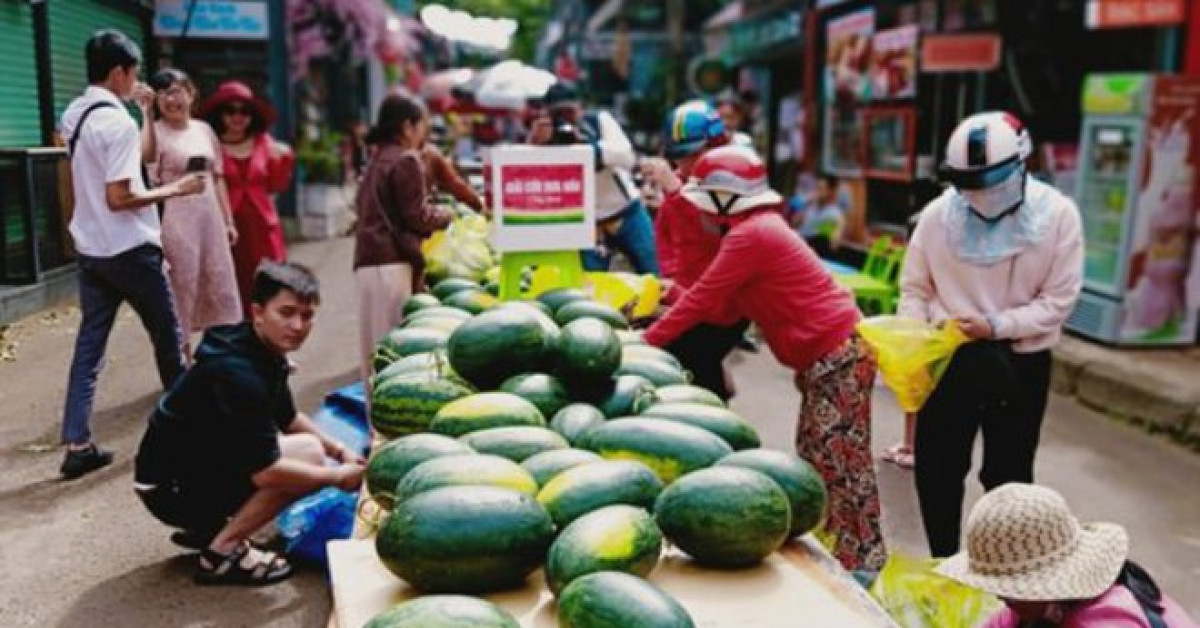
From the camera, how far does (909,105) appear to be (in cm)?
1195

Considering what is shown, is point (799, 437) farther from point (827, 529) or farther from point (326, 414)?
point (326, 414)

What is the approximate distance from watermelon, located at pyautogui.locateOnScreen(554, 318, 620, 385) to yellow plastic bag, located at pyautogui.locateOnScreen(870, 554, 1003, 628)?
37.9 inches

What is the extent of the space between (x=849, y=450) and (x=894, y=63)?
28.7ft

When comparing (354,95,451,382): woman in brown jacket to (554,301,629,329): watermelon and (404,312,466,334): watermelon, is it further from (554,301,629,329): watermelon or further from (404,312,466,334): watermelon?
(554,301,629,329): watermelon

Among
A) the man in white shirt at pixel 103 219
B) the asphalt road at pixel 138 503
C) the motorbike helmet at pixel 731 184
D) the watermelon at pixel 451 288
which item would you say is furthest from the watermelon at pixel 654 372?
the man in white shirt at pixel 103 219

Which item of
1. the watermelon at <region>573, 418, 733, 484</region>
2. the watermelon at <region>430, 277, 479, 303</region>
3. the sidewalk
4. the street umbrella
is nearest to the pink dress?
the watermelon at <region>430, 277, 479, 303</region>

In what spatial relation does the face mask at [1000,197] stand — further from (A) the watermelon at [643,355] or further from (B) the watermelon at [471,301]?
(B) the watermelon at [471,301]

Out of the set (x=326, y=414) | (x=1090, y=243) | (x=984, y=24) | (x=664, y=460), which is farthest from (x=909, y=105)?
(x=664, y=460)

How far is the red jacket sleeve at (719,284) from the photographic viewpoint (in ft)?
13.4

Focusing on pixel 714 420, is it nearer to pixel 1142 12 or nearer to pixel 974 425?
pixel 974 425

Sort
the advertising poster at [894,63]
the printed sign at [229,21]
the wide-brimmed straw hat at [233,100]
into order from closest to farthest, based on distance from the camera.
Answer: the wide-brimmed straw hat at [233,100], the advertising poster at [894,63], the printed sign at [229,21]

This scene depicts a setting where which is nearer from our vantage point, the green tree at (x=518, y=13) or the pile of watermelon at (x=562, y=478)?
the pile of watermelon at (x=562, y=478)

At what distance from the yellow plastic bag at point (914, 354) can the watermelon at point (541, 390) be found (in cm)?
128

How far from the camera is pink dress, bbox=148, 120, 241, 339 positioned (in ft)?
20.1
